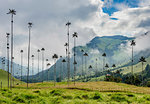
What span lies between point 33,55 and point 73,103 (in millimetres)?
177832

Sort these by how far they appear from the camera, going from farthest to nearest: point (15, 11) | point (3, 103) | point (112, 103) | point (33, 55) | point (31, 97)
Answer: point (33, 55)
point (15, 11)
point (31, 97)
point (112, 103)
point (3, 103)

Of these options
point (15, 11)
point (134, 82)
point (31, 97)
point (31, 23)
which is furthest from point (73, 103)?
point (134, 82)

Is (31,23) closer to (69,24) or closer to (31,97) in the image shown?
(69,24)

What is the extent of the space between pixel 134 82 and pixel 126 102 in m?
153

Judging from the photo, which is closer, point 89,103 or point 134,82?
point 89,103

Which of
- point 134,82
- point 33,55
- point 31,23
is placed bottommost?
point 134,82

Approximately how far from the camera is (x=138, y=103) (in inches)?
636

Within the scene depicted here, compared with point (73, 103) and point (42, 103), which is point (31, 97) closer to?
point (42, 103)

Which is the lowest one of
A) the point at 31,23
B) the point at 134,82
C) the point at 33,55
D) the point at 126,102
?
the point at 134,82

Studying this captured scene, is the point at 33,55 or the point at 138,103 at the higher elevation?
the point at 33,55

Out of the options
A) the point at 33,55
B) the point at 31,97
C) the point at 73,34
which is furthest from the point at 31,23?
the point at 33,55

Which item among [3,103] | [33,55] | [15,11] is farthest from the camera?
[33,55]

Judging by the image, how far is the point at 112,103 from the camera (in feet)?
52.7

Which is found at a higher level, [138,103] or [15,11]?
[15,11]
